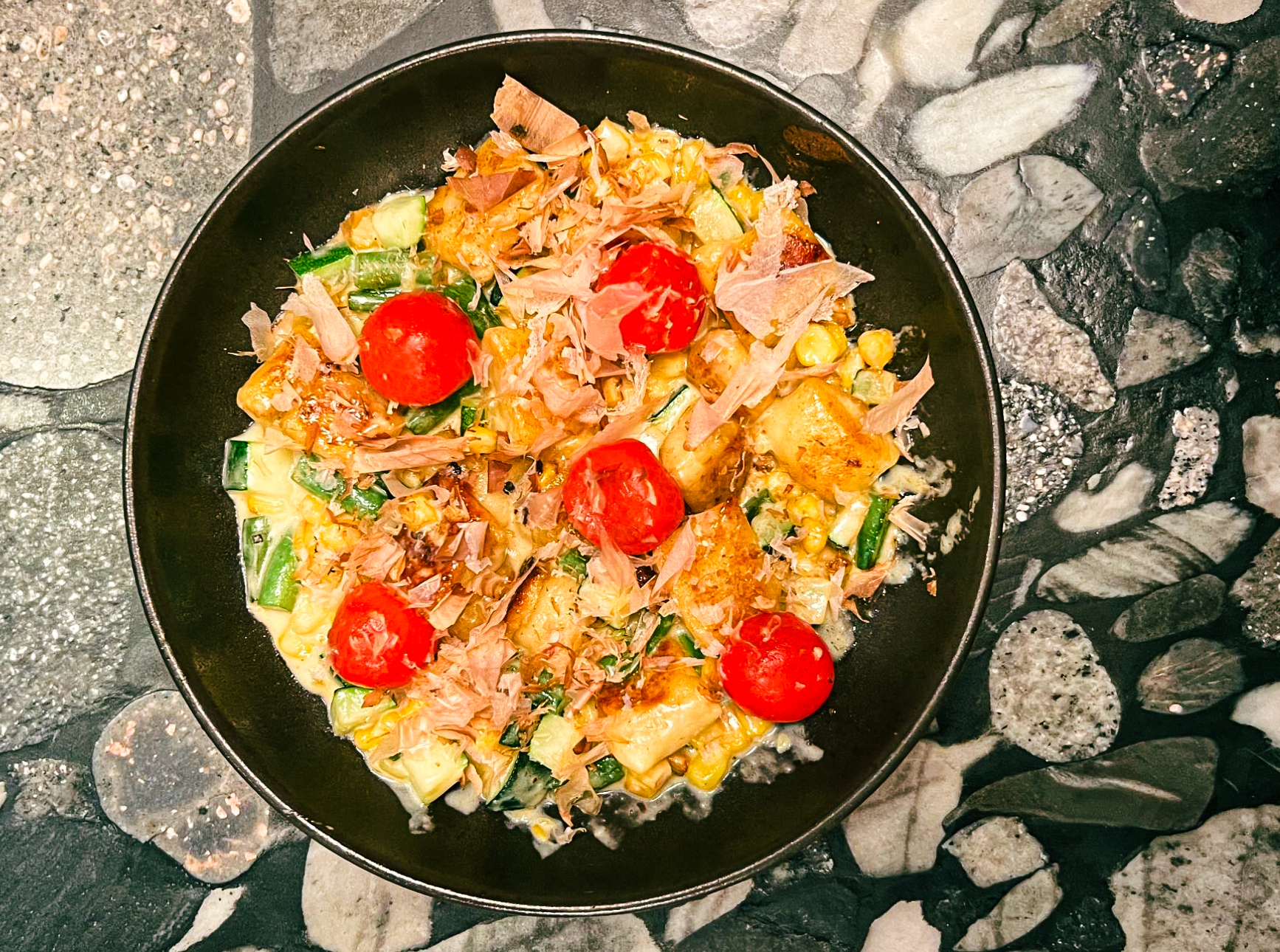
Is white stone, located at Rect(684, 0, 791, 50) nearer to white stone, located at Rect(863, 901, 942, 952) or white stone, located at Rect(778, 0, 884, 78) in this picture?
white stone, located at Rect(778, 0, 884, 78)

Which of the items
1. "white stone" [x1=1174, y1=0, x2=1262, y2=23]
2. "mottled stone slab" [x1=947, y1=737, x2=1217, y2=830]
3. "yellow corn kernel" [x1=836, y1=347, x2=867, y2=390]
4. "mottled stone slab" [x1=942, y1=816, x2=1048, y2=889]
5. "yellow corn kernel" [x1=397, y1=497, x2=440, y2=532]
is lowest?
"mottled stone slab" [x1=942, y1=816, x2=1048, y2=889]

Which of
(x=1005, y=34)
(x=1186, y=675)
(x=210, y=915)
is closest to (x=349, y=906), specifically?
(x=210, y=915)

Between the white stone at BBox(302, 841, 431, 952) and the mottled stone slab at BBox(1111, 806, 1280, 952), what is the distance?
6.65 ft

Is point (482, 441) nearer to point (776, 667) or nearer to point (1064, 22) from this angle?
point (776, 667)

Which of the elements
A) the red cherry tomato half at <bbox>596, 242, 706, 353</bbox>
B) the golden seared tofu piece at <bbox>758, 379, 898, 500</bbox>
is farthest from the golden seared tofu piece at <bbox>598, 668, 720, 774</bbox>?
the red cherry tomato half at <bbox>596, 242, 706, 353</bbox>

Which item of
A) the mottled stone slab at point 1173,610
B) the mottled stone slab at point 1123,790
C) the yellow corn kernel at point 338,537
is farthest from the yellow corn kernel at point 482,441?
the mottled stone slab at point 1173,610

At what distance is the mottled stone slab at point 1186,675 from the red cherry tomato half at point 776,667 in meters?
1.07

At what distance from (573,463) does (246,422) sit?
0.94 m

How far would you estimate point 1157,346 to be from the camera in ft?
7.84

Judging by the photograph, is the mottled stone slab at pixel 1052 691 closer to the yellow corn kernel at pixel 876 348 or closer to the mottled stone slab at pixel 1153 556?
the mottled stone slab at pixel 1153 556

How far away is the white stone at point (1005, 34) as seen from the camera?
238 cm

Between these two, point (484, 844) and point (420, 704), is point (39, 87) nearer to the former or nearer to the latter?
point (420, 704)

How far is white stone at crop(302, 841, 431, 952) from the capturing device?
247 centimetres

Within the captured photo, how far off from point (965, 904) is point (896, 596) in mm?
977
